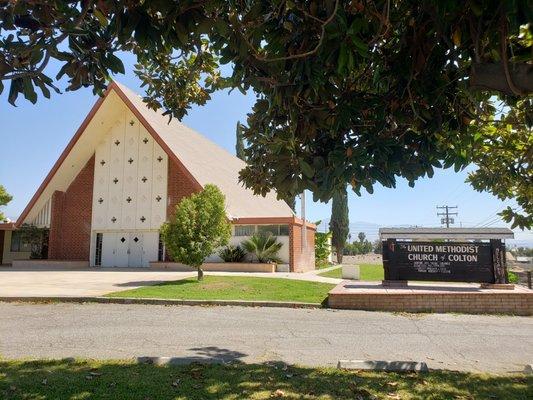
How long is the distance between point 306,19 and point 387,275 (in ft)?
36.5

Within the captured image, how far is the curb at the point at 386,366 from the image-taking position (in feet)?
18.9

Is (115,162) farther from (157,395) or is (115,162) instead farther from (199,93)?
(157,395)

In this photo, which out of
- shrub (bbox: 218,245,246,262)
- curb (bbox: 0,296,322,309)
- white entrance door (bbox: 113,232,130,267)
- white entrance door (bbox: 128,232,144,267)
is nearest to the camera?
curb (bbox: 0,296,322,309)

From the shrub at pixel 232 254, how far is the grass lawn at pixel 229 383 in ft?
57.6

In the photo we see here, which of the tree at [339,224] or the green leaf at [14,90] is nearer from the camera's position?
the green leaf at [14,90]

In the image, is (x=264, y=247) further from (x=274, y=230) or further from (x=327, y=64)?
(x=327, y=64)

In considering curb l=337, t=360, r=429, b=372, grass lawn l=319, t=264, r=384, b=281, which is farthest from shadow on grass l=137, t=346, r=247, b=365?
grass lawn l=319, t=264, r=384, b=281

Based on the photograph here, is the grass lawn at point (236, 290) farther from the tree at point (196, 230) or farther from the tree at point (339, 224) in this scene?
the tree at point (339, 224)

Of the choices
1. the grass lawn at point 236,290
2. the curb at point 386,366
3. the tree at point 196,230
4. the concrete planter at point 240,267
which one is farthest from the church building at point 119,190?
the curb at point 386,366

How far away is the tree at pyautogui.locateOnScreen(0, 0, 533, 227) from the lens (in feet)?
11.6

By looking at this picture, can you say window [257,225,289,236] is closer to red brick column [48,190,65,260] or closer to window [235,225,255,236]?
window [235,225,255,236]

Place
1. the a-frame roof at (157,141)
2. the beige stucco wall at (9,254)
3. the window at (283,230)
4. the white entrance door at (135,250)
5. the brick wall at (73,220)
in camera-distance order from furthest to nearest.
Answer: the beige stucco wall at (9,254) → the brick wall at (73,220) → the white entrance door at (135,250) → the a-frame roof at (157,141) → the window at (283,230)

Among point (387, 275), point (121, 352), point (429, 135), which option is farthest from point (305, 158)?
point (387, 275)

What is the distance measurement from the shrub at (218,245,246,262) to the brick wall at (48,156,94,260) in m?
9.60
